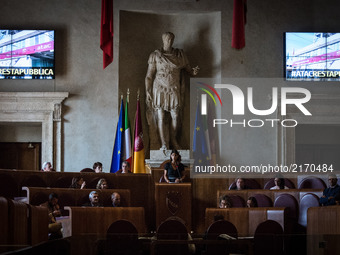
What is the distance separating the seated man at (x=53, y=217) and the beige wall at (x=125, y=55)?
5.05 m

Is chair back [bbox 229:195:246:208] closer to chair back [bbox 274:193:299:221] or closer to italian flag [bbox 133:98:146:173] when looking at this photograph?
chair back [bbox 274:193:299:221]

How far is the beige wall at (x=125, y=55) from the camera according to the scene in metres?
14.2


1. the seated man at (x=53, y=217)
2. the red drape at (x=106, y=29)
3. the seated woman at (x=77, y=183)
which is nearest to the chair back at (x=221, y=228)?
the seated man at (x=53, y=217)

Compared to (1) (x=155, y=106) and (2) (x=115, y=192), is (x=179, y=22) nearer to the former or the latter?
(1) (x=155, y=106)

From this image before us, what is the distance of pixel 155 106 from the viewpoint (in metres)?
14.4

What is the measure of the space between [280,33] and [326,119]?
2057 mm

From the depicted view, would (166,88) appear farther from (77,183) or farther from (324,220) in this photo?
(324,220)

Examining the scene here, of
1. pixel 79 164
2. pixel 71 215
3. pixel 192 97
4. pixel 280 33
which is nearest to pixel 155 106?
pixel 192 97

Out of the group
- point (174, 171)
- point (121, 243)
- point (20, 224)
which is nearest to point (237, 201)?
point (174, 171)

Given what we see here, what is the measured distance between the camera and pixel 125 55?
581 inches

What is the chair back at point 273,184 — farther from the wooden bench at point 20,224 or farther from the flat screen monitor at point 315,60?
the wooden bench at point 20,224

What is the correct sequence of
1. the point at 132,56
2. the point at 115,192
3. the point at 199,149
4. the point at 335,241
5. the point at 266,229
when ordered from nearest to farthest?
1. the point at 335,241
2. the point at 266,229
3. the point at 115,192
4. the point at 199,149
5. the point at 132,56

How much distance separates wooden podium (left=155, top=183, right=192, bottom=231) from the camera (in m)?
10.3

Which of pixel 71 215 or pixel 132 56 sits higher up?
pixel 132 56
